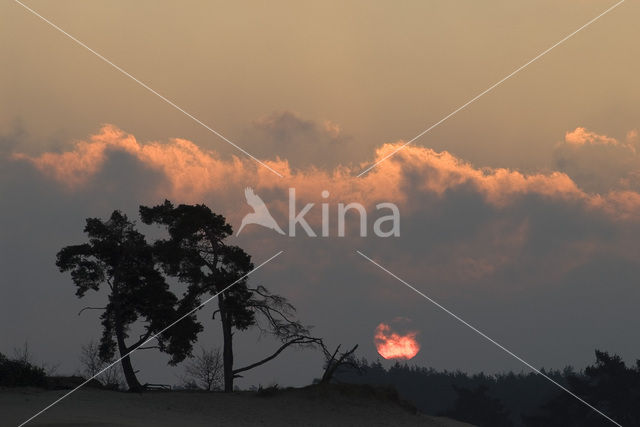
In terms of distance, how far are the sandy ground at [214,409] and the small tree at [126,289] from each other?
425cm

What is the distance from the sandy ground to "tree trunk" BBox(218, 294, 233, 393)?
3.32 metres

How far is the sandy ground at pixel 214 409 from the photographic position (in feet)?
120

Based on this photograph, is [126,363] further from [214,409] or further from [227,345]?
[214,409]

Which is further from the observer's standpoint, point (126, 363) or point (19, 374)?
point (126, 363)

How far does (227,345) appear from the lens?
166 ft

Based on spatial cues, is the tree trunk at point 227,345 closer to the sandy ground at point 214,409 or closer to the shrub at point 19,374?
the sandy ground at point 214,409

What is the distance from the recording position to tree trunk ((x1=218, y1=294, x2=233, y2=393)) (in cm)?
5009

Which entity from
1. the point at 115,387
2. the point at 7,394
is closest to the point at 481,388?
the point at 115,387

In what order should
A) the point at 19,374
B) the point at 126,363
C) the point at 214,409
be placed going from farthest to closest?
the point at 126,363, the point at 19,374, the point at 214,409

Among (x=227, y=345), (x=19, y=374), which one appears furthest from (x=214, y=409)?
(x=19, y=374)

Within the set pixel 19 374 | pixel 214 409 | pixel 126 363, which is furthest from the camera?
pixel 126 363

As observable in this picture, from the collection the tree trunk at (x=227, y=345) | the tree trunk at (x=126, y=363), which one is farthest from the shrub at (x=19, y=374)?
the tree trunk at (x=227, y=345)

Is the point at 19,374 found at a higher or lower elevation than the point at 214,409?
higher

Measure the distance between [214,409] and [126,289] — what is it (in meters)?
11.5
